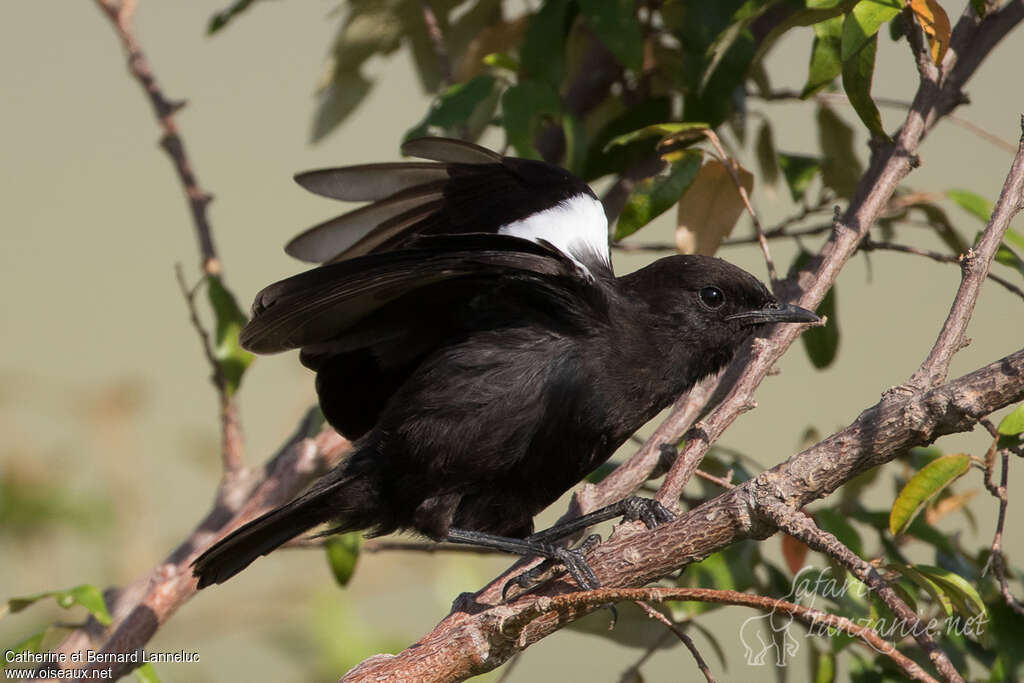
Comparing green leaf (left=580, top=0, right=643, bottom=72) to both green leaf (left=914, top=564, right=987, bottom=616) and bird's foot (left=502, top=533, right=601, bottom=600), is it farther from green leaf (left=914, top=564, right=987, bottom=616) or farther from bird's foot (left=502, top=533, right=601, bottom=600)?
green leaf (left=914, top=564, right=987, bottom=616)

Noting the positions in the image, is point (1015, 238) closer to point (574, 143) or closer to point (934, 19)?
point (934, 19)

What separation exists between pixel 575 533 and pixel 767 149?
1.72m

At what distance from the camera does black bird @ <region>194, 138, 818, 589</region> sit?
10.3 ft

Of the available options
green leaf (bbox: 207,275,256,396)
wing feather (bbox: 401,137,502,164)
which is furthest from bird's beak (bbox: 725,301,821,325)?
green leaf (bbox: 207,275,256,396)

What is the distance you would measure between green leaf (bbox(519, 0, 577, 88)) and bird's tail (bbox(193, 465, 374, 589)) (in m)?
1.40

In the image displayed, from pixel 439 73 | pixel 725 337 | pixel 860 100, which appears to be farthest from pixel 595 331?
pixel 439 73

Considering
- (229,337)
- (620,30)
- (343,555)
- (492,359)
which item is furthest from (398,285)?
(343,555)

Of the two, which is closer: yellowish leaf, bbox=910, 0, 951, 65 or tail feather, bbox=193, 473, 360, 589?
yellowish leaf, bbox=910, 0, 951, 65

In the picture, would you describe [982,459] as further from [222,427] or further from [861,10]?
[222,427]

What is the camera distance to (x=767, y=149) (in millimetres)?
4105

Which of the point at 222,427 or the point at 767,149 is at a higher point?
the point at 767,149

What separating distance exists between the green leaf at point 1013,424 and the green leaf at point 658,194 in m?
1.09

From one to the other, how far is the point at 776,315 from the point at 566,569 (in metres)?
1.04

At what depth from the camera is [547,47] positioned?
357 centimetres
